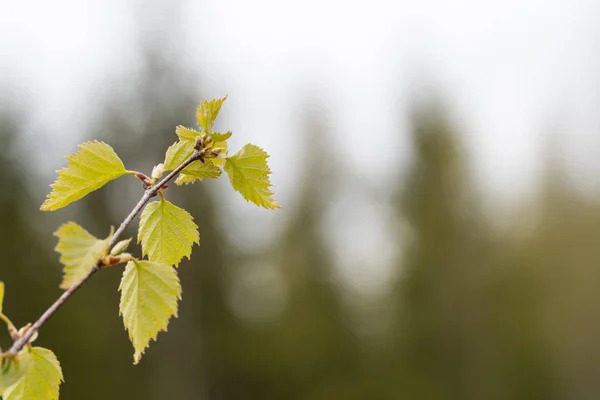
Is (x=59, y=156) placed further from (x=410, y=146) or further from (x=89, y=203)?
(x=410, y=146)

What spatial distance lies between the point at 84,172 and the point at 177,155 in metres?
0.11

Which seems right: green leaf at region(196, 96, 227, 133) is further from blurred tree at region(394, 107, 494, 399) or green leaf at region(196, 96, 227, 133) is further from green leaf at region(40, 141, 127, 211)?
blurred tree at region(394, 107, 494, 399)

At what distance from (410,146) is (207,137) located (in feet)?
40.8

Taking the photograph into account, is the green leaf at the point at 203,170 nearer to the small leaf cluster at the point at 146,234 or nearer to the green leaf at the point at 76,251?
the small leaf cluster at the point at 146,234

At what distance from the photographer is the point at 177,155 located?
71cm

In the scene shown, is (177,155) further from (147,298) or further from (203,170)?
(147,298)

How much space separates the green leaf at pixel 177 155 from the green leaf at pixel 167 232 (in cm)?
4

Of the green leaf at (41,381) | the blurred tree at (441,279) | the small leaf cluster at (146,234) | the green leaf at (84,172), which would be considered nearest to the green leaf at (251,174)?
the small leaf cluster at (146,234)

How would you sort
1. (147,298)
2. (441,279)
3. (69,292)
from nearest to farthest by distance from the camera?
(69,292) → (147,298) → (441,279)

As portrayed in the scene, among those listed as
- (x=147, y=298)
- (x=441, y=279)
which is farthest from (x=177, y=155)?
(x=441, y=279)

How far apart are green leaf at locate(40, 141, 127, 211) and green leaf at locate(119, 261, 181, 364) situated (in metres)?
0.12

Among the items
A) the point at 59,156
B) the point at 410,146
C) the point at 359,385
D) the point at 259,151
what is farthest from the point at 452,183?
the point at 259,151

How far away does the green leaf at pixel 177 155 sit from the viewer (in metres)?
0.71

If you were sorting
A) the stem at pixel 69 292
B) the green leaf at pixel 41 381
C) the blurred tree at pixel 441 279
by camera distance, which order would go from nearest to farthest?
the stem at pixel 69 292, the green leaf at pixel 41 381, the blurred tree at pixel 441 279
